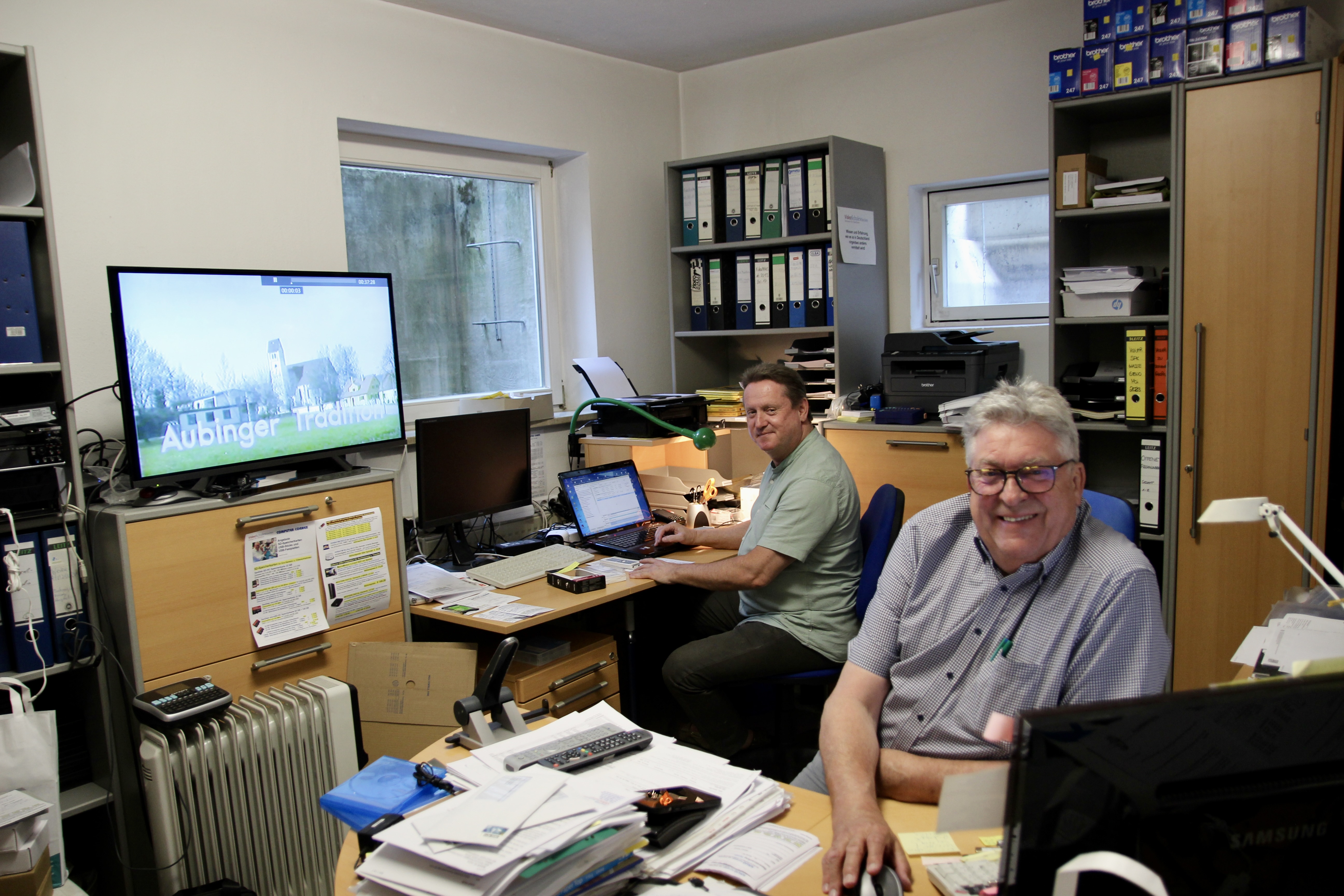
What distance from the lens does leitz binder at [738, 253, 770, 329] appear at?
396cm

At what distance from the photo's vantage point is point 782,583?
8.94 feet

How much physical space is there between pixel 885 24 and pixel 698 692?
283 centimetres

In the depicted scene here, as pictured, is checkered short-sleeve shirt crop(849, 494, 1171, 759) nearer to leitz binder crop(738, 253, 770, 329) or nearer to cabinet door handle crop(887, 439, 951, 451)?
cabinet door handle crop(887, 439, 951, 451)

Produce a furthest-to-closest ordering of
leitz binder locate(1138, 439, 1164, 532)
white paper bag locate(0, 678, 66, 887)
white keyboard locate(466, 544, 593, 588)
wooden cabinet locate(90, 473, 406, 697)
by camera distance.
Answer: leitz binder locate(1138, 439, 1164, 532)
white keyboard locate(466, 544, 593, 588)
wooden cabinet locate(90, 473, 406, 697)
white paper bag locate(0, 678, 66, 887)

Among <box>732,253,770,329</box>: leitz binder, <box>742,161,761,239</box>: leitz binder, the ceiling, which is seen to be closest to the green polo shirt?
<box>732,253,770,329</box>: leitz binder

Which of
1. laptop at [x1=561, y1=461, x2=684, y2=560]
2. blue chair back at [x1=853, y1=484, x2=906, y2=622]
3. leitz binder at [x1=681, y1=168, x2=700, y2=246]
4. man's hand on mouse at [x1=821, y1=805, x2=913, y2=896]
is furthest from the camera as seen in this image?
leitz binder at [x1=681, y1=168, x2=700, y2=246]

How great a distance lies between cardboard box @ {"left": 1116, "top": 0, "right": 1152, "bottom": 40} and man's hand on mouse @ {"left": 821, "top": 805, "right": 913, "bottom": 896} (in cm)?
271

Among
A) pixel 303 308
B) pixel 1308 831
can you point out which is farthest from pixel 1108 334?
pixel 1308 831

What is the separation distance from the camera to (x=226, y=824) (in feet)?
7.14

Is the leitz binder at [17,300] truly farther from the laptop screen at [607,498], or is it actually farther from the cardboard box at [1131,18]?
the cardboard box at [1131,18]

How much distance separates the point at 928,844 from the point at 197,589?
5.90ft

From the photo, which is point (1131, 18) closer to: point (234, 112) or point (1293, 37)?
point (1293, 37)

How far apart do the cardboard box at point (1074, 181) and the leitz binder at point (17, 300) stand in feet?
9.76

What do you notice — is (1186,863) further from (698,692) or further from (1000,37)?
(1000,37)
